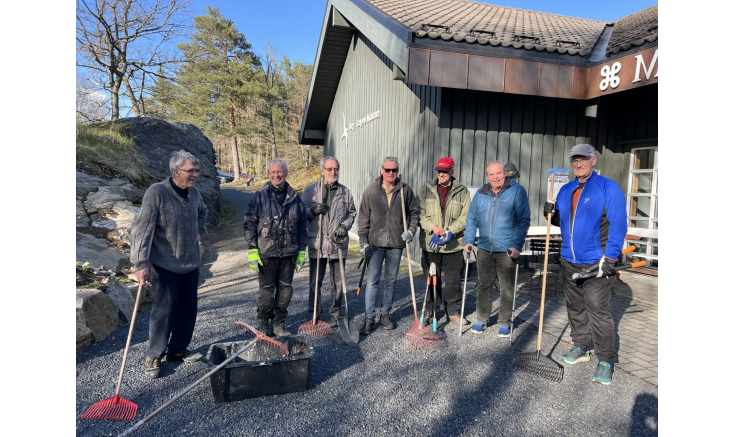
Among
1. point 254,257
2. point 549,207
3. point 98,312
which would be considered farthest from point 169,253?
point 549,207

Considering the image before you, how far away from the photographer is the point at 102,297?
4367 mm

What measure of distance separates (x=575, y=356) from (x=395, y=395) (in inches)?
72.4

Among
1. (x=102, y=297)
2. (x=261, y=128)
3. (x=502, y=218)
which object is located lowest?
(x=102, y=297)

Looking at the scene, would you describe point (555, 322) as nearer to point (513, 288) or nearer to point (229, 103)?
point (513, 288)

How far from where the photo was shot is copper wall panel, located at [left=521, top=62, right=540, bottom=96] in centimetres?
593

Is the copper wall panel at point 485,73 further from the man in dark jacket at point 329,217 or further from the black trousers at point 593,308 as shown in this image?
the black trousers at point 593,308

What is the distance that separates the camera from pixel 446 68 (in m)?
5.77

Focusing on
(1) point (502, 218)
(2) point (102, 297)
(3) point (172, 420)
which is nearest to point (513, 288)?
(1) point (502, 218)

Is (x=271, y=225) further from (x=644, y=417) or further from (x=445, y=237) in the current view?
(x=644, y=417)

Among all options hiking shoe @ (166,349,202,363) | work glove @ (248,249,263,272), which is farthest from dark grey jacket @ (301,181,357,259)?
hiking shoe @ (166,349,202,363)

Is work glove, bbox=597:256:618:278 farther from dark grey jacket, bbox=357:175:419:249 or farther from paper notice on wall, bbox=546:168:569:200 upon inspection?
paper notice on wall, bbox=546:168:569:200

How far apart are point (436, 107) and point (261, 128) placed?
3026 cm

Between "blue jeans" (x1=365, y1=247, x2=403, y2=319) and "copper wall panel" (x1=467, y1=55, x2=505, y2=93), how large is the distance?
2.94 metres

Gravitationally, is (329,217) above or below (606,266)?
above
